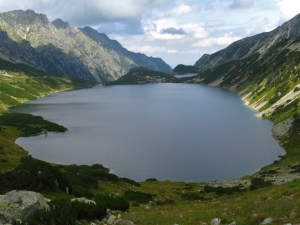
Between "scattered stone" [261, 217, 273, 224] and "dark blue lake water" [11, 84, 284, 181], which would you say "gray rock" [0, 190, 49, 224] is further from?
"dark blue lake water" [11, 84, 284, 181]

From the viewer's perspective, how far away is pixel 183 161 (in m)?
79.7

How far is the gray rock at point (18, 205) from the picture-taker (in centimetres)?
1779

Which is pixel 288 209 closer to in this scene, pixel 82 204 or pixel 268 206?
pixel 268 206

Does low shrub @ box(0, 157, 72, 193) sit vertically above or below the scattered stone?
below

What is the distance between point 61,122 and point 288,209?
143532mm

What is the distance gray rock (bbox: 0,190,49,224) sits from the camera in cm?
1779

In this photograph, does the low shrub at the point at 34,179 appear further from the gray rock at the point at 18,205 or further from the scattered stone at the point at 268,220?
the scattered stone at the point at 268,220

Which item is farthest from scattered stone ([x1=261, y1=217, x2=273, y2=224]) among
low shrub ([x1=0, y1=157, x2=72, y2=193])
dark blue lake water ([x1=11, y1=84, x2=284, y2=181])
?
dark blue lake water ([x1=11, y1=84, x2=284, y2=181])

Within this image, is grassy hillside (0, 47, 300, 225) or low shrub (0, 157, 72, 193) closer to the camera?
grassy hillside (0, 47, 300, 225)

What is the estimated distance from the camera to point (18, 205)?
1861 centimetres

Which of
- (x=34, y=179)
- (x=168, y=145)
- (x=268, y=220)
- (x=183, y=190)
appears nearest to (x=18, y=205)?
(x=34, y=179)

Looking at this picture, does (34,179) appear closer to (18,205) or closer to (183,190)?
(18,205)

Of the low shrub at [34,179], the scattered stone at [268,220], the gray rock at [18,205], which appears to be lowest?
the low shrub at [34,179]

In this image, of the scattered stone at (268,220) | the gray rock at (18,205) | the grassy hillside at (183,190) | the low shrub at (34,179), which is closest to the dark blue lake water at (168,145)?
the grassy hillside at (183,190)
